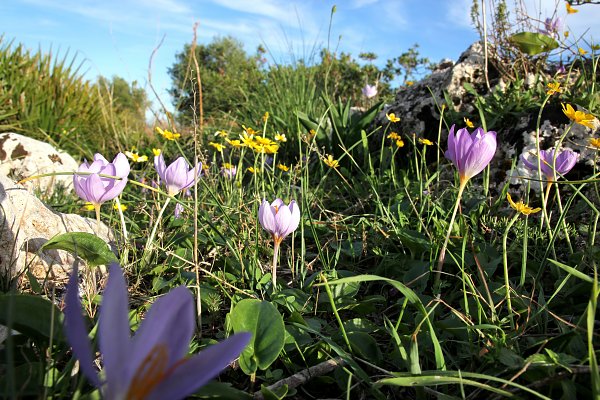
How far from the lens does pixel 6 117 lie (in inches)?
209

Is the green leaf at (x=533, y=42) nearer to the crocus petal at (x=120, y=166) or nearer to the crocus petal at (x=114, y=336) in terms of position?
the crocus petal at (x=120, y=166)

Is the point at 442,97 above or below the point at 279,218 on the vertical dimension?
above

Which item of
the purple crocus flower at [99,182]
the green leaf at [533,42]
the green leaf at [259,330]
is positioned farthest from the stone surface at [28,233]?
the green leaf at [533,42]

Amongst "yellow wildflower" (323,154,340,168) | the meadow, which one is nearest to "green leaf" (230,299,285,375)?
the meadow

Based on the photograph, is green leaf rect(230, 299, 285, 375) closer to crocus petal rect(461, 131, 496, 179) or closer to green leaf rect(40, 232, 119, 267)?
green leaf rect(40, 232, 119, 267)

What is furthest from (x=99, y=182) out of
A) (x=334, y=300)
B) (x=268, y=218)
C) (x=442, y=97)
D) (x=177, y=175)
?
(x=442, y=97)

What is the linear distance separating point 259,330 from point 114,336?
0.64m

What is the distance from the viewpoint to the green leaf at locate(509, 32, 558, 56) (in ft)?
10.3

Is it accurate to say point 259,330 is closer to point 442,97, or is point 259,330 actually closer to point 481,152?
point 481,152

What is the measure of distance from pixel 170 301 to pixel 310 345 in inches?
32.7

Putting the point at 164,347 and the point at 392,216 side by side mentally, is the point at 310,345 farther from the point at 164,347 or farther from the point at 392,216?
the point at 392,216

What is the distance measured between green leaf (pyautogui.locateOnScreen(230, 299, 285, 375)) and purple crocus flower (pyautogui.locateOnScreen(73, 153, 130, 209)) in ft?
1.84

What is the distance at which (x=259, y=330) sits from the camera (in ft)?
3.79

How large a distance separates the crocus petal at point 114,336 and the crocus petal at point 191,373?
5cm
